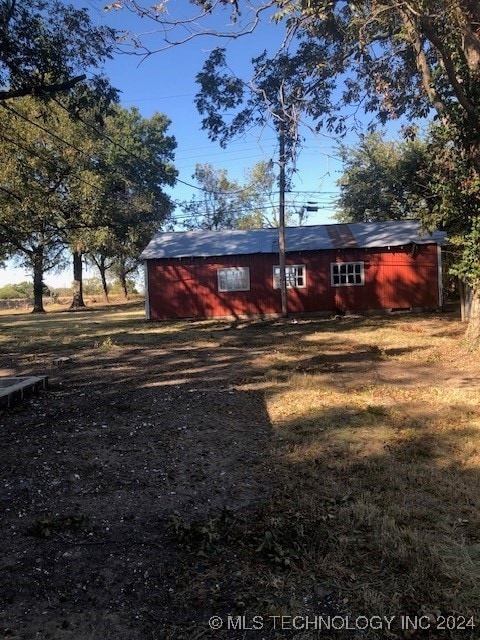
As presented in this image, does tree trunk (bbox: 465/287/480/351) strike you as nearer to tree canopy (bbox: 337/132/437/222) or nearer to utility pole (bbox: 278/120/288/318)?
utility pole (bbox: 278/120/288/318)

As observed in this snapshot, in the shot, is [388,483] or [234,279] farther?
[234,279]

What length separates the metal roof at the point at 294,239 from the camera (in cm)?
2002

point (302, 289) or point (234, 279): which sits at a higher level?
point (234, 279)

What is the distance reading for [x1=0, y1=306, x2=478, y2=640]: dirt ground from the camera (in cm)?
237

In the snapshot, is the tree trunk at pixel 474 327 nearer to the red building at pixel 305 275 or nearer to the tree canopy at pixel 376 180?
the red building at pixel 305 275

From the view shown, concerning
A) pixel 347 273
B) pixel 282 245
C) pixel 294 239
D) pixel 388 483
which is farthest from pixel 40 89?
pixel 347 273

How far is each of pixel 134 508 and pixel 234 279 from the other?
1743 cm

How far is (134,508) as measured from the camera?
11.3 ft

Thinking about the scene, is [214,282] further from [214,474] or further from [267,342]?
[214,474]

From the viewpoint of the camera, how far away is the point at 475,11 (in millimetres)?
8641

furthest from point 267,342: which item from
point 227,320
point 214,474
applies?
point 214,474

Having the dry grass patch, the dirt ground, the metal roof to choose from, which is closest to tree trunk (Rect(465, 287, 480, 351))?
the dry grass patch

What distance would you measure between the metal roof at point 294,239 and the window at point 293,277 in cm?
76

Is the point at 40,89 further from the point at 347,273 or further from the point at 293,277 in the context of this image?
the point at 347,273
